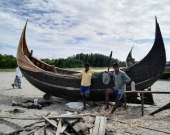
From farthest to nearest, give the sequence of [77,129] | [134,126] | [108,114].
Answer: [108,114]
[134,126]
[77,129]

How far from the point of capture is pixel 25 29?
38.9 ft

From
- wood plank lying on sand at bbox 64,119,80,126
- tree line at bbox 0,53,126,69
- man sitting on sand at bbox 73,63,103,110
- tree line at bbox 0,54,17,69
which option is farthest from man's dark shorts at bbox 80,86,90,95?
tree line at bbox 0,54,17,69

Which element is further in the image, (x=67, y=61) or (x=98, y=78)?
(x=67, y=61)

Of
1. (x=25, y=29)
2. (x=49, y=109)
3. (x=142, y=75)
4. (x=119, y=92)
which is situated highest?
(x=25, y=29)

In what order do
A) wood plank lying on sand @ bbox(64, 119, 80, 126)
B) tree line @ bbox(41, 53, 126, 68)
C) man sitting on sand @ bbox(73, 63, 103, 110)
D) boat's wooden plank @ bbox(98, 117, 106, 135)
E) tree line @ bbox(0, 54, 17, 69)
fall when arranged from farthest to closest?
tree line @ bbox(41, 53, 126, 68) → tree line @ bbox(0, 54, 17, 69) → man sitting on sand @ bbox(73, 63, 103, 110) → wood plank lying on sand @ bbox(64, 119, 80, 126) → boat's wooden plank @ bbox(98, 117, 106, 135)

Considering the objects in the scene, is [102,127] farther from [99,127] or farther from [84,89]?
[84,89]

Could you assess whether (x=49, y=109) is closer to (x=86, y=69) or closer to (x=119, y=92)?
(x=86, y=69)

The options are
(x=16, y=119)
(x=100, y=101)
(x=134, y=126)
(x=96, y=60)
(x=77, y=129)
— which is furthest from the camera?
(x=96, y=60)

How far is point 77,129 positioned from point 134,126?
174cm

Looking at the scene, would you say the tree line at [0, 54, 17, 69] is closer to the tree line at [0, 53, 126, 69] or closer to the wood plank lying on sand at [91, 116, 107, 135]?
the tree line at [0, 53, 126, 69]

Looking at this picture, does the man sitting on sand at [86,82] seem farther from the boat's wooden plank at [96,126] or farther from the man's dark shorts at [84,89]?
the boat's wooden plank at [96,126]

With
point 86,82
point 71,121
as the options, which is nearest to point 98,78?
point 86,82

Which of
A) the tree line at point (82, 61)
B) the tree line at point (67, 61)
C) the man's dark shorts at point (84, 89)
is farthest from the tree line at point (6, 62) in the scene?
the man's dark shorts at point (84, 89)

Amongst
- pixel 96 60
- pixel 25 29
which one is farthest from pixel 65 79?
pixel 96 60
